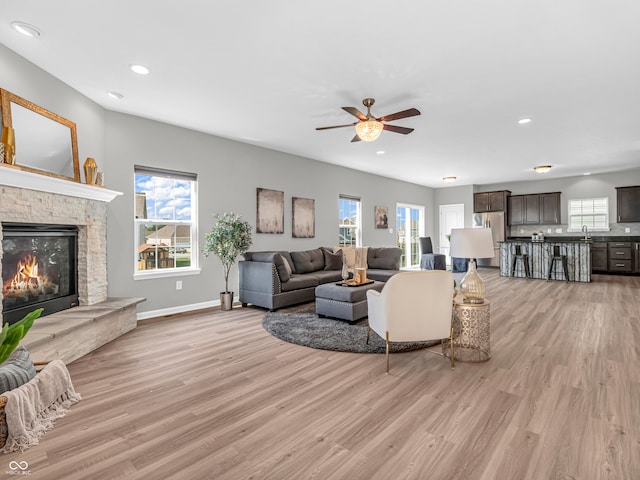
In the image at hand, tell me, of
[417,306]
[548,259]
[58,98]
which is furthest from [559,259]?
[58,98]

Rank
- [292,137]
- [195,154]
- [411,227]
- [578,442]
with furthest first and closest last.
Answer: [411,227] < [292,137] < [195,154] < [578,442]

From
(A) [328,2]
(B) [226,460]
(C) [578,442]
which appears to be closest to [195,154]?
(A) [328,2]

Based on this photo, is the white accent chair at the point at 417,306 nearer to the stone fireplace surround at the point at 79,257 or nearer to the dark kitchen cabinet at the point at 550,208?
the stone fireplace surround at the point at 79,257

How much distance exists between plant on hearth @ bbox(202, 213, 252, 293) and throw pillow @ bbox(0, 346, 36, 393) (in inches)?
109

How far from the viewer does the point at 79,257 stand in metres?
3.78

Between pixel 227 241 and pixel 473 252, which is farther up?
pixel 227 241

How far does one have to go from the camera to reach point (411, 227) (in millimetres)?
10602

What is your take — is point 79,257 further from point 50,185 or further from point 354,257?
point 354,257

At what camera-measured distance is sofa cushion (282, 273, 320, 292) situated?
5.09 m

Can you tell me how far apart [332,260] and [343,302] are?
7.22 feet

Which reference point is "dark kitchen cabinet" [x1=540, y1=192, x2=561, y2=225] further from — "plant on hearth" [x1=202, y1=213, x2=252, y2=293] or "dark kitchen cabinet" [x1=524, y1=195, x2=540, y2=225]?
"plant on hearth" [x1=202, y1=213, x2=252, y2=293]

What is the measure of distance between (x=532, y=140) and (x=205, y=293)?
19.6 feet

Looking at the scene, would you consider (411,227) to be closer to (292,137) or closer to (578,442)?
(292,137)

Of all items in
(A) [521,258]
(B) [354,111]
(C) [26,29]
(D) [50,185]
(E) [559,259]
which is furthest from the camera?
(A) [521,258]
